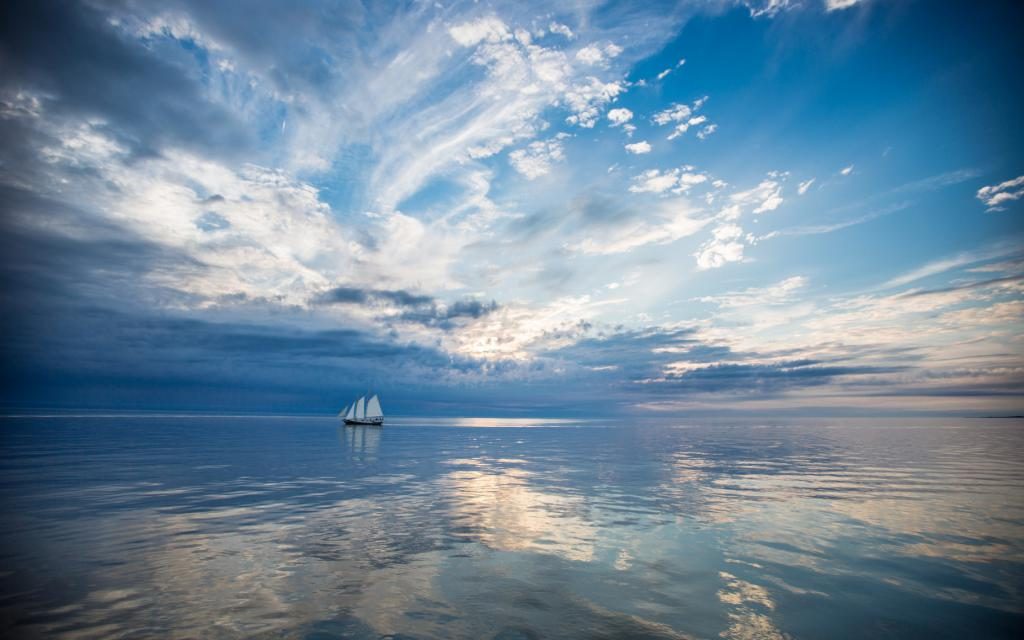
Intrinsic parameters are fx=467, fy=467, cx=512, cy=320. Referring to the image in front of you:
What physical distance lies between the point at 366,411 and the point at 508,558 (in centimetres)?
14521

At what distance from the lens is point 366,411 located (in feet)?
504

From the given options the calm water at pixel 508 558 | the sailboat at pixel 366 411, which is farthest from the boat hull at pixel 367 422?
the calm water at pixel 508 558

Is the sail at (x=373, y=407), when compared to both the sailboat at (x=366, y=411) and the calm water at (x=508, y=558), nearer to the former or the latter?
the sailboat at (x=366, y=411)

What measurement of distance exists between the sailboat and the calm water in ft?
387

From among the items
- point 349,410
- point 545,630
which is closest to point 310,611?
point 545,630

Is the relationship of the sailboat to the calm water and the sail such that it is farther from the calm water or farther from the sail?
the calm water

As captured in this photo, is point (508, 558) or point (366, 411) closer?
point (508, 558)

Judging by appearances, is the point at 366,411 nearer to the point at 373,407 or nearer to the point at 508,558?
the point at 373,407

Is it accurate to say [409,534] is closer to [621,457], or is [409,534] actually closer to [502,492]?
[502,492]

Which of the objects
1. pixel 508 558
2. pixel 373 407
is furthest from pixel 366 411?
pixel 508 558

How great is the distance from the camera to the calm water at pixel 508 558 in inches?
485

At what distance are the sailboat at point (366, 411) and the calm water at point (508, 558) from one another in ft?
387

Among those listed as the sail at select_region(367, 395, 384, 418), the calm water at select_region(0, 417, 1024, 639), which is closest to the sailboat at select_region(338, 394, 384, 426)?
the sail at select_region(367, 395, 384, 418)

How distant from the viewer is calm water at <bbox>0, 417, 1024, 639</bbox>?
40.4 feet
